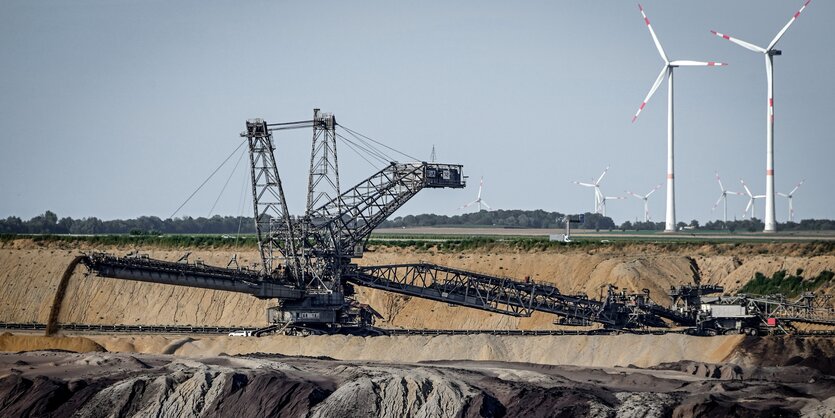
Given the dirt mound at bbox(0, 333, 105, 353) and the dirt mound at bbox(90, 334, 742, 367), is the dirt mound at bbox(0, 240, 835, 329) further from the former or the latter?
the dirt mound at bbox(0, 333, 105, 353)

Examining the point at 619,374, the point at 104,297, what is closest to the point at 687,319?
the point at 619,374

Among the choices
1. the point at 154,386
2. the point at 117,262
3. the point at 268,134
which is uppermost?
the point at 268,134

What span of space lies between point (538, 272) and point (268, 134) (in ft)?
129

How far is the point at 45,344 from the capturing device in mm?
91375

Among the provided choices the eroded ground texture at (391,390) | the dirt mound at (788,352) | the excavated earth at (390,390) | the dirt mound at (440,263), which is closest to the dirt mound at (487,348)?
the dirt mound at (788,352)

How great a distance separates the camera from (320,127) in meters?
98.8

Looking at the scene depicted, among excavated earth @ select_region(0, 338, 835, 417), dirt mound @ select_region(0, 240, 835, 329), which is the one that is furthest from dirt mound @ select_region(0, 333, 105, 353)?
dirt mound @ select_region(0, 240, 835, 329)

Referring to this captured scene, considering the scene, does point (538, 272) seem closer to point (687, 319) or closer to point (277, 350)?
point (687, 319)

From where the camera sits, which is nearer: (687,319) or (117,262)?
(117,262)

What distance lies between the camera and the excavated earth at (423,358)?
65.7 m

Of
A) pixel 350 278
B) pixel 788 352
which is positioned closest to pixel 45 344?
pixel 350 278

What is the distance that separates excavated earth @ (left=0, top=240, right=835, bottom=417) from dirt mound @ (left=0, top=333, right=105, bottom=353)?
0.14m

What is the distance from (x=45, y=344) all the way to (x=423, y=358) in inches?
1109

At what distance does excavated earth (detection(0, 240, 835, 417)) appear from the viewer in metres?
65.7
